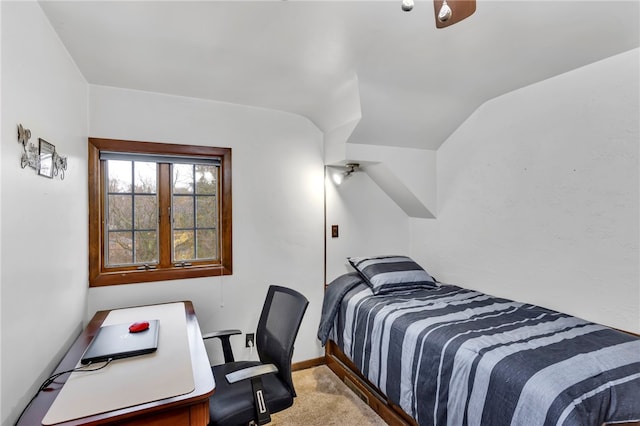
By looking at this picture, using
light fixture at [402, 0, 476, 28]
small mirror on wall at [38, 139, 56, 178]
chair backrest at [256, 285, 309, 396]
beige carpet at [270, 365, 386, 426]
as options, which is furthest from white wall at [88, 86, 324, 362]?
light fixture at [402, 0, 476, 28]

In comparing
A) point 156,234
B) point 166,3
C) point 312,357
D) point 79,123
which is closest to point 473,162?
point 312,357

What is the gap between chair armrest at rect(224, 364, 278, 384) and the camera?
1.48 meters

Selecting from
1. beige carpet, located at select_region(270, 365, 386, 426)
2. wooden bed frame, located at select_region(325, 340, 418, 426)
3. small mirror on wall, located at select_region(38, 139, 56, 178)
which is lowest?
beige carpet, located at select_region(270, 365, 386, 426)

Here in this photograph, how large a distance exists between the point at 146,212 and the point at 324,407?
6.50ft

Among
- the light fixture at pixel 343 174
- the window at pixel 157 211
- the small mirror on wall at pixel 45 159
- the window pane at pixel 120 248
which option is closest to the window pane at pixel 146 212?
the window at pixel 157 211

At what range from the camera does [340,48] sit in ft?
5.89

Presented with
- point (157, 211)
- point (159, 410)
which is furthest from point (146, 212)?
point (159, 410)

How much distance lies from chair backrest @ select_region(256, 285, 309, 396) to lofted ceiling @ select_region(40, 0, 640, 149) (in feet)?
4.66

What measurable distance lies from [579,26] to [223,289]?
111 inches

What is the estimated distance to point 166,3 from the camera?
141cm

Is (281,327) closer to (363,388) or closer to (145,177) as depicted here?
(363,388)

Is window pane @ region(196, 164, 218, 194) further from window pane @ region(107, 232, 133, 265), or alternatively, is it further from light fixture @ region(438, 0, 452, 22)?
light fixture @ region(438, 0, 452, 22)

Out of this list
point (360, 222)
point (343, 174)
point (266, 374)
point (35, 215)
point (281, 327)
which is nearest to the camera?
point (35, 215)

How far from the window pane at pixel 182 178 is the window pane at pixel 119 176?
32 cm
